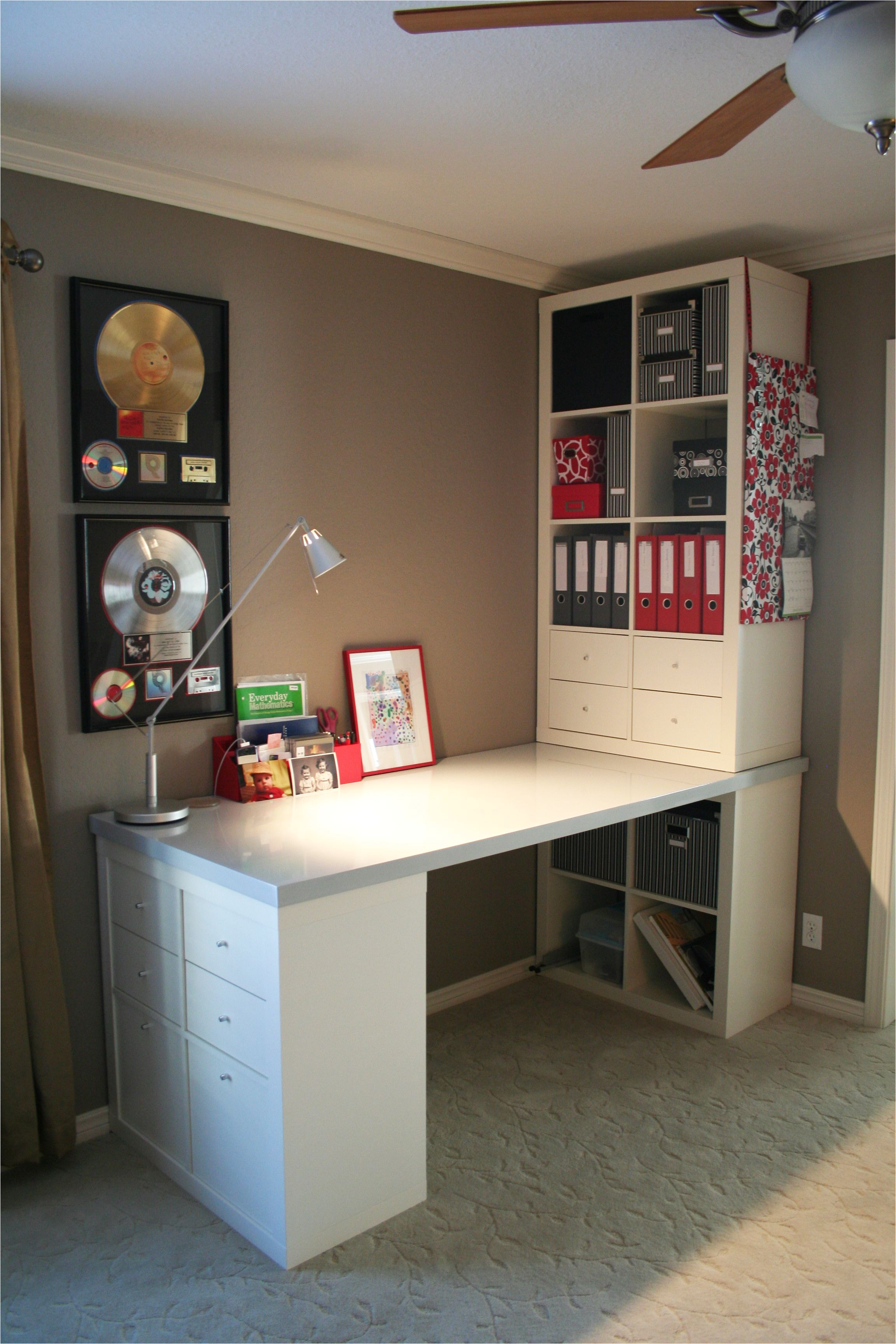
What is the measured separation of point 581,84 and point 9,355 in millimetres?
1335

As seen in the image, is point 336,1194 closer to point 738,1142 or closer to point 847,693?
point 738,1142

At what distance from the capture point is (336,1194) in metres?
2.20

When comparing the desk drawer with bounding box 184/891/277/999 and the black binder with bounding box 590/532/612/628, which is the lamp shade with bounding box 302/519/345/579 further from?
the black binder with bounding box 590/532/612/628

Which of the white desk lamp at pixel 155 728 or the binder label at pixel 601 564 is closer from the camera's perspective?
the white desk lamp at pixel 155 728

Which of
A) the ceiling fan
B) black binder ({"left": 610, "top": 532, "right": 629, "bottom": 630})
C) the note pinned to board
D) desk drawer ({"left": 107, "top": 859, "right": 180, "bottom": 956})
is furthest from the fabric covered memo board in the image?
desk drawer ({"left": 107, "top": 859, "right": 180, "bottom": 956})

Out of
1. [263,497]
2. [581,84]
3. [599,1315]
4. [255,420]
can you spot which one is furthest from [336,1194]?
[581,84]

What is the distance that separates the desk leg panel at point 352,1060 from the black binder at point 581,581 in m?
1.47

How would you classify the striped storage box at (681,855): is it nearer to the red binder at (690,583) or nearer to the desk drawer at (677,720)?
the desk drawer at (677,720)

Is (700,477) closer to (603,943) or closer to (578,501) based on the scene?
(578,501)

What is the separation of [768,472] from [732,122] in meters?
1.38

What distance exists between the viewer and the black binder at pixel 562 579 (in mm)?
3545

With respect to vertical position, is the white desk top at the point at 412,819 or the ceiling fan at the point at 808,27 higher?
the ceiling fan at the point at 808,27

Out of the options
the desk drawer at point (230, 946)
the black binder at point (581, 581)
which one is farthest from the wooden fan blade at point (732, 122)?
the desk drawer at point (230, 946)

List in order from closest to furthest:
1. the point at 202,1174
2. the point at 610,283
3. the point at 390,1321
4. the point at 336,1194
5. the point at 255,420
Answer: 1. the point at 390,1321
2. the point at 336,1194
3. the point at 202,1174
4. the point at 255,420
5. the point at 610,283
